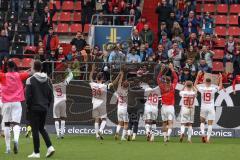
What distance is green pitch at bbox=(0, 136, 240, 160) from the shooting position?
21031 millimetres

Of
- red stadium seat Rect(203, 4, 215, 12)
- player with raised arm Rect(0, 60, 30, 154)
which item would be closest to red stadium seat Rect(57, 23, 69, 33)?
red stadium seat Rect(203, 4, 215, 12)

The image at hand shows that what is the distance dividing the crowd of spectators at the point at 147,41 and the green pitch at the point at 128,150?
16.5ft

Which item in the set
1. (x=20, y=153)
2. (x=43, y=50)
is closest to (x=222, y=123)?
(x=43, y=50)

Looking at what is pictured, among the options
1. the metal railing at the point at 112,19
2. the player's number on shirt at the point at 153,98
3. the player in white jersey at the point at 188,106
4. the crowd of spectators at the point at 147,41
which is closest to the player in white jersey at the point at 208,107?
the player in white jersey at the point at 188,106

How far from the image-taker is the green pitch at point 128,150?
69.0 feet

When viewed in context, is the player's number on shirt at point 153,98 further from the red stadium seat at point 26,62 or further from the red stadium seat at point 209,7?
the red stadium seat at point 209,7

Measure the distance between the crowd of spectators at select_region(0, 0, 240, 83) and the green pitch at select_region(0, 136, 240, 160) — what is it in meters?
5.03

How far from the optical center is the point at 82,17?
127 ft

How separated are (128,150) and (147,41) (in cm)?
1189

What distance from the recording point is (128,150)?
23328 millimetres

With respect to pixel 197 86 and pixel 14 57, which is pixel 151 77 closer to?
pixel 197 86

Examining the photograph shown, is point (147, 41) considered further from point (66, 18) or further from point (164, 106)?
point (164, 106)

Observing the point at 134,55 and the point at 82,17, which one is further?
the point at 82,17

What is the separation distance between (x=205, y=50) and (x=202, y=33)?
2430 millimetres
